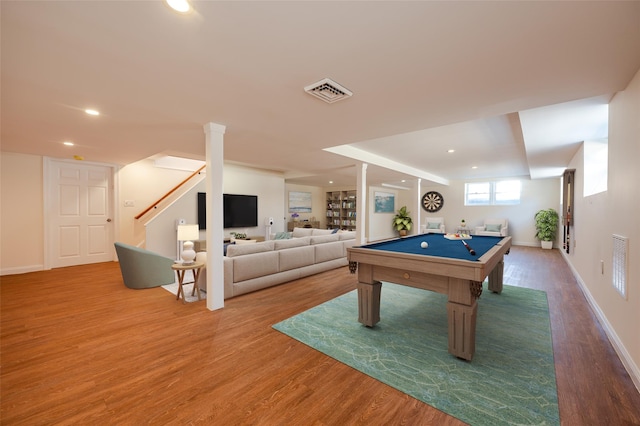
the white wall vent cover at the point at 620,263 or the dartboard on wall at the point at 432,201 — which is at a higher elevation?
the dartboard on wall at the point at 432,201

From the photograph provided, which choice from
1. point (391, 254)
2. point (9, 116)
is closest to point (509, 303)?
point (391, 254)

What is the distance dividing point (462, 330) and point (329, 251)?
3.22 m

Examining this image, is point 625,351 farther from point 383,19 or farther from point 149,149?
point 149,149

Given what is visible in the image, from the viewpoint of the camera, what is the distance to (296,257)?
4516 mm

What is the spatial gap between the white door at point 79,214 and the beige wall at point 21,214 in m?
0.18

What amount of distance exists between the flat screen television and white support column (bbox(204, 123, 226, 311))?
3920mm

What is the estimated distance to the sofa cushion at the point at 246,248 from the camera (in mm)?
3766

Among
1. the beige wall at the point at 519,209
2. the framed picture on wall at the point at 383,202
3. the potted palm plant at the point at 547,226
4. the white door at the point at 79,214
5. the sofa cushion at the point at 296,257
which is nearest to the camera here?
the sofa cushion at the point at 296,257

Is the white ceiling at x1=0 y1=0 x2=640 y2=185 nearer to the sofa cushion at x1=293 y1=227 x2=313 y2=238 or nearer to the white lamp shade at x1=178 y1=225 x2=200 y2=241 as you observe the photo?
the white lamp shade at x1=178 y1=225 x2=200 y2=241

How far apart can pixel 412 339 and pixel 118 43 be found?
3291 mm

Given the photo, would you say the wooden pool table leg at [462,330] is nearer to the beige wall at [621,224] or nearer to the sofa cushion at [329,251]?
the beige wall at [621,224]

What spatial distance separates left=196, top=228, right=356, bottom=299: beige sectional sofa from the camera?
3.68 meters

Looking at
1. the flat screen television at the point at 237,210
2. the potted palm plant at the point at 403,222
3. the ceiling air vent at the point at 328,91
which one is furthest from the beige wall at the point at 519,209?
the ceiling air vent at the point at 328,91

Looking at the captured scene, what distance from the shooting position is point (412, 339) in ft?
8.29
